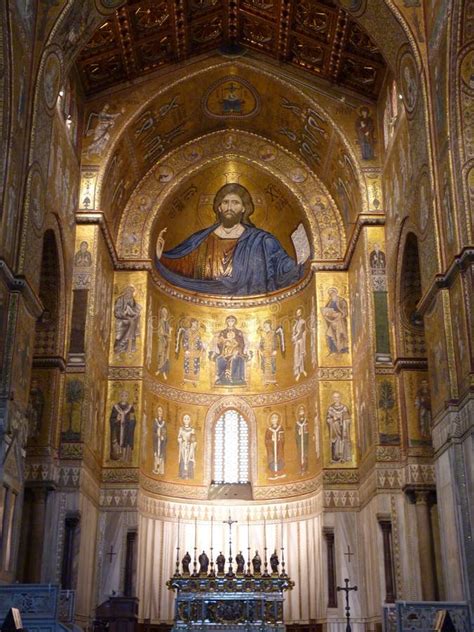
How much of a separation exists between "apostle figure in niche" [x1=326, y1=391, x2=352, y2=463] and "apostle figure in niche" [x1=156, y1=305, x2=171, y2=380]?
5.91 meters

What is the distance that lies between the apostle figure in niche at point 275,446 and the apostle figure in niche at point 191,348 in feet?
10.1

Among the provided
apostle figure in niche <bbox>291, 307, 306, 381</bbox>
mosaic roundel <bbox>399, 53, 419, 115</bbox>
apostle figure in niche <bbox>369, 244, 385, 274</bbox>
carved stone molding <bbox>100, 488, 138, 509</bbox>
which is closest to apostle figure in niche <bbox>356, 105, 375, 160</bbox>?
apostle figure in niche <bbox>369, 244, 385, 274</bbox>

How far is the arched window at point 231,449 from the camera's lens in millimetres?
28016

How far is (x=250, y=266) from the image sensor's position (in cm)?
3066

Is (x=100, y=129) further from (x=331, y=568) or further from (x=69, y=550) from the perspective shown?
(x=331, y=568)

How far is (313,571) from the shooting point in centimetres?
2525

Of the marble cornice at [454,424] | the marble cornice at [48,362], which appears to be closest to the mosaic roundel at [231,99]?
the marble cornice at [48,362]

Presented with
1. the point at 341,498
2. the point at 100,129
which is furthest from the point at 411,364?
the point at 100,129

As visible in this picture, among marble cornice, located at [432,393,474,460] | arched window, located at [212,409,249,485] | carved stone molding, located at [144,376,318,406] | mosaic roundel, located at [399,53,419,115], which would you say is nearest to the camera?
marble cornice, located at [432,393,474,460]

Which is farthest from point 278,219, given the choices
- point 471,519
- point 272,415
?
point 471,519

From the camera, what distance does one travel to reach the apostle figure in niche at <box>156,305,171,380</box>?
27.8 metres

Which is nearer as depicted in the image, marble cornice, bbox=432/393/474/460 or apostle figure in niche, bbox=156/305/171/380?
marble cornice, bbox=432/393/474/460

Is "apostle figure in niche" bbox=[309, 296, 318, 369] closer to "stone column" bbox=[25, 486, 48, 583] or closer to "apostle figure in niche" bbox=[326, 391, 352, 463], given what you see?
"apostle figure in niche" bbox=[326, 391, 352, 463]

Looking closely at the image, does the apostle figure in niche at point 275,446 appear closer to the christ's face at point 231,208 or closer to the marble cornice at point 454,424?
the christ's face at point 231,208
